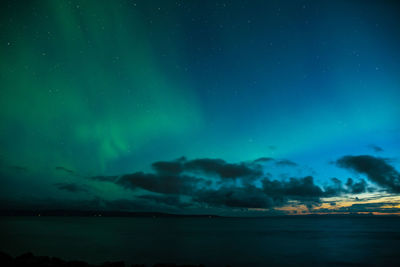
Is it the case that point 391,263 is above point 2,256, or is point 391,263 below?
below

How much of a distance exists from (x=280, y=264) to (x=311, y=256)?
6.63m

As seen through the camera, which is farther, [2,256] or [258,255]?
[258,255]

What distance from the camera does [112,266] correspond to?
19.1 metres

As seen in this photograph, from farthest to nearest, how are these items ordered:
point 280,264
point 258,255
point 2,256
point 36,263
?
point 258,255, point 280,264, point 2,256, point 36,263

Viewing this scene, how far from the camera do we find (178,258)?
29766 millimetres

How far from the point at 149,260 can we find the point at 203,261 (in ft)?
17.5

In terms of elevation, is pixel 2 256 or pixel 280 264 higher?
pixel 2 256

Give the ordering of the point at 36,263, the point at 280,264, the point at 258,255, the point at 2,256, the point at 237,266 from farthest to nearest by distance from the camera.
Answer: the point at 258,255, the point at 280,264, the point at 237,266, the point at 2,256, the point at 36,263

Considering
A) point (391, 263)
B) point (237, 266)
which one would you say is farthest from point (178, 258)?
point (391, 263)

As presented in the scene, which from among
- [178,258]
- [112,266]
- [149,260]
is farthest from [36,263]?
[178,258]

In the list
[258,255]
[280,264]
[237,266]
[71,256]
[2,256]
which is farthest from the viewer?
[258,255]

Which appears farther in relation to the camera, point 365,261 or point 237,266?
point 365,261

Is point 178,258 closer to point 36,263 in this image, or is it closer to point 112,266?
point 112,266

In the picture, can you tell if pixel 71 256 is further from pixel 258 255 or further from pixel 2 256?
pixel 258 255
